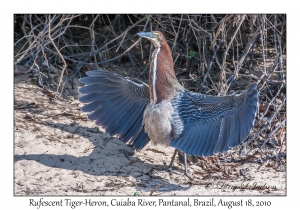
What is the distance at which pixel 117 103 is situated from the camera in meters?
6.01

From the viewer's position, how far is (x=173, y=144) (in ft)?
17.9

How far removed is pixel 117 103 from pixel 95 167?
811 mm

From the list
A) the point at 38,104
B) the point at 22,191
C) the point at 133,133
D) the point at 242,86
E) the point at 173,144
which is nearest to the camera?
the point at 22,191

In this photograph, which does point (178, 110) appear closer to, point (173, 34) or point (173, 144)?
point (173, 144)

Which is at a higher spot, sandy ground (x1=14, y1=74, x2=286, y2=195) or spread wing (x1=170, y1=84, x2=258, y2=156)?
spread wing (x1=170, y1=84, x2=258, y2=156)

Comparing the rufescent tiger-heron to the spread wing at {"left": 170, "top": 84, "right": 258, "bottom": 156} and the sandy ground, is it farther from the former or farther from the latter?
the sandy ground

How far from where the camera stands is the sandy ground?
17.1ft

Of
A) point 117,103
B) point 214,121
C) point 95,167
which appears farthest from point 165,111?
point 95,167

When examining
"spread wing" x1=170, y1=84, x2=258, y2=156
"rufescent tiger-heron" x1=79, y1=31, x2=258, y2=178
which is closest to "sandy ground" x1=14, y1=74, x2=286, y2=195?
"rufescent tiger-heron" x1=79, y1=31, x2=258, y2=178

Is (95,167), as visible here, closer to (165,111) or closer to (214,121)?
(165,111)

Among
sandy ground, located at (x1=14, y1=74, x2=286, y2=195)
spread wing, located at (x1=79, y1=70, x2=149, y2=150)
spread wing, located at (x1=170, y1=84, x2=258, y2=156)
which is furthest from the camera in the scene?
spread wing, located at (x1=79, y1=70, x2=149, y2=150)

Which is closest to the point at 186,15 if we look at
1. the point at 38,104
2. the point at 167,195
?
the point at 38,104

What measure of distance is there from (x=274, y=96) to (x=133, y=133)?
195 cm

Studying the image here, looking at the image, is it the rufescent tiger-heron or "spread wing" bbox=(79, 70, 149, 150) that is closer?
the rufescent tiger-heron
